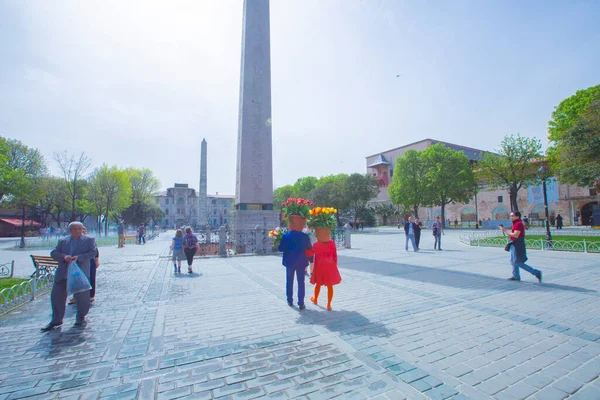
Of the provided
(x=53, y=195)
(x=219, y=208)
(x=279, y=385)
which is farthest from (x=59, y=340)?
(x=219, y=208)

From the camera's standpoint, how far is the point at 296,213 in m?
5.47

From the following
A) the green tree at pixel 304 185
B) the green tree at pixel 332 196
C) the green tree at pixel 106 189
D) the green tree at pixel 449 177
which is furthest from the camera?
the green tree at pixel 304 185

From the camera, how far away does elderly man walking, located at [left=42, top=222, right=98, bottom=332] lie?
14.8 feet

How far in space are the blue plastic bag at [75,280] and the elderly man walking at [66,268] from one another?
0.37 feet

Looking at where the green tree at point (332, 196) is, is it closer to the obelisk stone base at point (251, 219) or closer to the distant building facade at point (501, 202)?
the distant building facade at point (501, 202)

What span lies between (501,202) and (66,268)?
54127mm

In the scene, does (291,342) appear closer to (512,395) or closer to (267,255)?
(512,395)

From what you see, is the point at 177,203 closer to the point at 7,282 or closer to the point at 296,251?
the point at 7,282

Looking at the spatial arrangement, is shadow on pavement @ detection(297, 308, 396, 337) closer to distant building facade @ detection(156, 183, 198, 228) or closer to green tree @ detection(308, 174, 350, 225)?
green tree @ detection(308, 174, 350, 225)

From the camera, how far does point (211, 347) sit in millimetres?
3719

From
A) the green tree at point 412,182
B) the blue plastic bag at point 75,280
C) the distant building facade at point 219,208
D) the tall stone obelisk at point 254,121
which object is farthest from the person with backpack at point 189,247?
the distant building facade at point 219,208

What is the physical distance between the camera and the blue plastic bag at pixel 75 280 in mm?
4427

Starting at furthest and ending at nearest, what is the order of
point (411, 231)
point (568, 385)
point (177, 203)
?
point (177, 203) < point (411, 231) < point (568, 385)

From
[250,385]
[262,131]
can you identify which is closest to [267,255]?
[262,131]
